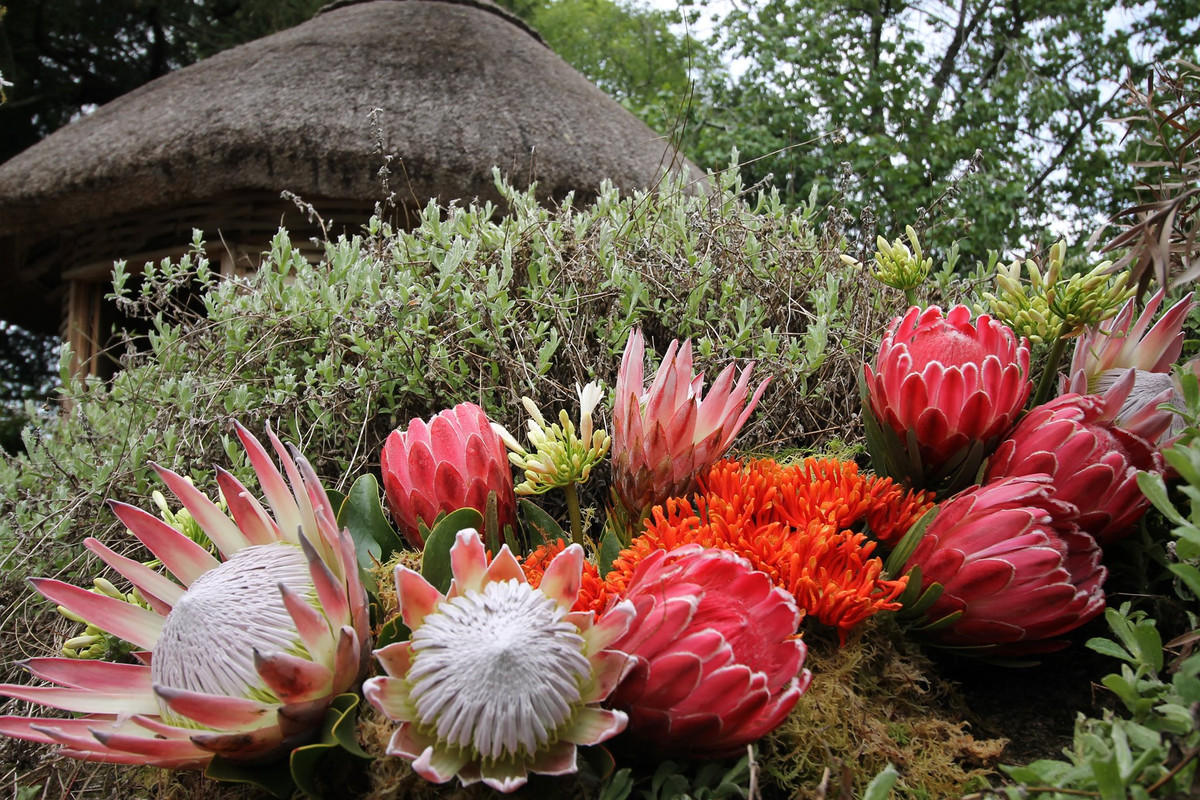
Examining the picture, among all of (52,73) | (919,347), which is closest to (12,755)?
(919,347)

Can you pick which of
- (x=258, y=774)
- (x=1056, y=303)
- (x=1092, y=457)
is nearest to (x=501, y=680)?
(x=258, y=774)

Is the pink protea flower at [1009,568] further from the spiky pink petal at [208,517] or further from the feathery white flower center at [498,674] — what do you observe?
the spiky pink petal at [208,517]

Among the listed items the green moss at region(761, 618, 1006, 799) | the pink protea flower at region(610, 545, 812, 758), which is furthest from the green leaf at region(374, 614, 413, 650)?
the green moss at region(761, 618, 1006, 799)

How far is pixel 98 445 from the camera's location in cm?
163

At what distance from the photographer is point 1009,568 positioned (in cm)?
79

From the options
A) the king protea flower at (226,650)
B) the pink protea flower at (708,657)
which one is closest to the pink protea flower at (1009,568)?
the pink protea flower at (708,657)

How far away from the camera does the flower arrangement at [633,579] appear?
0.64 metres

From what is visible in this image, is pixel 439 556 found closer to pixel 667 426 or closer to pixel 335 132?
pixel 667 426

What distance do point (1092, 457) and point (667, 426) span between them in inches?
18.4

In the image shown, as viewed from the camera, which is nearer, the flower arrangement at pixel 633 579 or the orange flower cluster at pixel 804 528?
the flower arrangement at pixel 633 579

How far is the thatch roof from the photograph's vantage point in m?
3.91

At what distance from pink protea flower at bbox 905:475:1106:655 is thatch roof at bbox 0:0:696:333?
116 inches

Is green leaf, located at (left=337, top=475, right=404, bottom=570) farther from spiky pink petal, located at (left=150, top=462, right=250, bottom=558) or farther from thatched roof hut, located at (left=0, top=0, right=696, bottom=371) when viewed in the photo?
thatched roof hut, located at (left=0, top=0, right=696, bottom=371)

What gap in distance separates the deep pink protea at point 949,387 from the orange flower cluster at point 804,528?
66mm
